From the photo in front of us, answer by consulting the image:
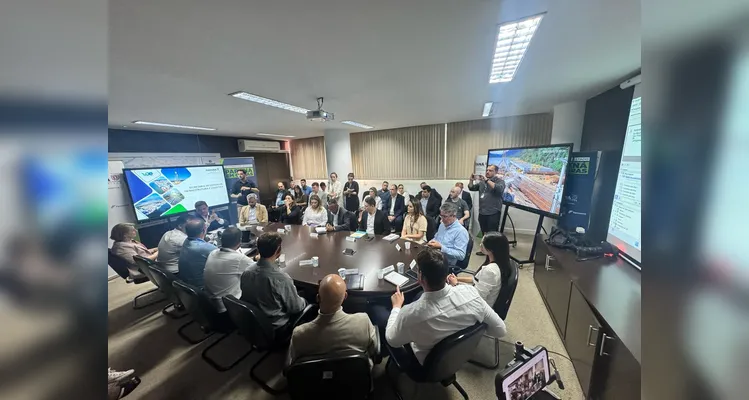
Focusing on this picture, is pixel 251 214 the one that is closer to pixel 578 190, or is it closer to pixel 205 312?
pixel 205 312

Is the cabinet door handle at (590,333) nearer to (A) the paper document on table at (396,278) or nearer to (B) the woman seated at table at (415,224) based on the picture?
(A) the paper document on table at (396,278)

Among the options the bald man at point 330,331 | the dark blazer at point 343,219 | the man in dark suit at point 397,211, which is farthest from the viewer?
the man in dark suit at point 397,211

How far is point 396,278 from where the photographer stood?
7.64 ft

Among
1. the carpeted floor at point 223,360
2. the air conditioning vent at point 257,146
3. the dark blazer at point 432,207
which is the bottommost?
the carpeted floor at point 223,360

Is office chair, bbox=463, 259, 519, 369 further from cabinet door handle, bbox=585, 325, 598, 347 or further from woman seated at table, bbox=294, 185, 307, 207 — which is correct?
woman seated at table, bbox=294, 185, 307, 207

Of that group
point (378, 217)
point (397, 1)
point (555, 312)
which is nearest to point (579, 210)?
point (555, 312)

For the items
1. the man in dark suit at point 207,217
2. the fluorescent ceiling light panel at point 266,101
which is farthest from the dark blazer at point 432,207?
the man in dark suit at point 207,217

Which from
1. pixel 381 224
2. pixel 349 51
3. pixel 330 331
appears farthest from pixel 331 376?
pixel 381 224

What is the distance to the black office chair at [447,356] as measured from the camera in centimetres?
151

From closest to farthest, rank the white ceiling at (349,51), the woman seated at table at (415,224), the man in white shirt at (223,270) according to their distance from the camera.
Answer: the white ceiling at (349,51) → the man in white shirt at (223,270) → the woman seated at table at (415,224)

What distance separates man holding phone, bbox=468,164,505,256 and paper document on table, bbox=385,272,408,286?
9.12 feet

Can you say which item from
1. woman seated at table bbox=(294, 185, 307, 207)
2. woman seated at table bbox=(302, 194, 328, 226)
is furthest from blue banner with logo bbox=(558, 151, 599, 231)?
woman seated at table bbox=(294, 185, 307, 207)

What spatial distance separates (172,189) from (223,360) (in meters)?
4.66

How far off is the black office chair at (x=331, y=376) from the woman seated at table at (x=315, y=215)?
3148 millimetres
